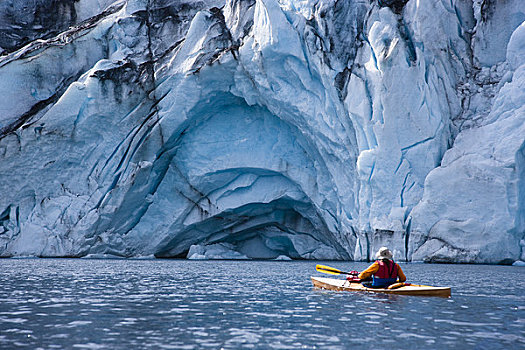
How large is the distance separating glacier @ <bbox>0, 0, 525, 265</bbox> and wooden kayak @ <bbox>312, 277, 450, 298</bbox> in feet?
37.2

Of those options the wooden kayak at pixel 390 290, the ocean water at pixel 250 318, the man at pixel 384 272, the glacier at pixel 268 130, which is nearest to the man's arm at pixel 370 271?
the man at pixel 384 272

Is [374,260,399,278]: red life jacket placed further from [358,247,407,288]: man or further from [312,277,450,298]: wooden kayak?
[312,277,450,298]: wooden kayak

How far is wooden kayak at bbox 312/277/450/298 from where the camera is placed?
382 inches

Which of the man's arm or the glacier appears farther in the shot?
the glacier

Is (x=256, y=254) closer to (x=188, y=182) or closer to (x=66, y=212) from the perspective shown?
(x=188, y=182)

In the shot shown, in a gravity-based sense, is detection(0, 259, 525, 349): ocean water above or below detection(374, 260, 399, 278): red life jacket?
below

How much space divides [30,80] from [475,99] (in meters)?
20.9

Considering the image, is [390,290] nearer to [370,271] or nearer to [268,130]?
[370,271]

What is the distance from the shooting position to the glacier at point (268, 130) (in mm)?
21703

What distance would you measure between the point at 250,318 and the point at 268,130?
21.1 m

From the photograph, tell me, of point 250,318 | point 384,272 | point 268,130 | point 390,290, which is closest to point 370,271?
point 384,272

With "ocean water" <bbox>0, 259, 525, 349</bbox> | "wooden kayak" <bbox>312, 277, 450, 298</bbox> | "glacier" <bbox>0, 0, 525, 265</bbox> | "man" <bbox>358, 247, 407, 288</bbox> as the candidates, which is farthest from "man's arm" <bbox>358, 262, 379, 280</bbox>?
"glacier" <bbox>0, 0, 525, 265</bbox>

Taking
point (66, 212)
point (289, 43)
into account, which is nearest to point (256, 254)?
point (66, 212)

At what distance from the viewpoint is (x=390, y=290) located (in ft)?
33.3
